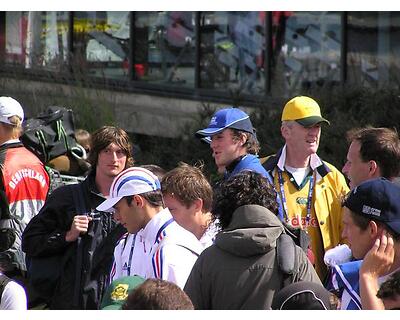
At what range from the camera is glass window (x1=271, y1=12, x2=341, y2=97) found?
14.4 meters

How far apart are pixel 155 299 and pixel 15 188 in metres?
3.93

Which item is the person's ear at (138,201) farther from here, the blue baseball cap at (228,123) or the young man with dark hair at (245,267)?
the blue baseball cap at (228,123)

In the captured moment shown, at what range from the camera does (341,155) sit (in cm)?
1008

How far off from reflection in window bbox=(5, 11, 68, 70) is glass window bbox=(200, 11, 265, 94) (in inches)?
101

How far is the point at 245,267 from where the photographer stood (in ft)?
16.1

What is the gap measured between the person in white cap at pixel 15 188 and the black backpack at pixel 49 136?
3.67 feet

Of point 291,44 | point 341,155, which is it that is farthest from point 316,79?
point 341,155

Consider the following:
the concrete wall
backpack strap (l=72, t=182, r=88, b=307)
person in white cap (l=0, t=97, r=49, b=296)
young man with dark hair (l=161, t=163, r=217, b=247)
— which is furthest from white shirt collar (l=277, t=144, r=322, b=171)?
the concrete wall

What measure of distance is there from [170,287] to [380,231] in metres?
1.10

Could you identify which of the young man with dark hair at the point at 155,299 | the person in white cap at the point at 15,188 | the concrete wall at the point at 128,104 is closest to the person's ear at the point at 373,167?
the young man with dark hair at the point at 155,299

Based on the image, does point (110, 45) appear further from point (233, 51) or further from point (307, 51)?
point (307, 51)

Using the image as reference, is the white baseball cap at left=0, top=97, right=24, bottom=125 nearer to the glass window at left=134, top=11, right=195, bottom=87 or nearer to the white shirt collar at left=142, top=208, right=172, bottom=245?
the white shirt collar at left=142, top=208, right=172, bottom=245

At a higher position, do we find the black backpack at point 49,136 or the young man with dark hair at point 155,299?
the black backpack at point 49,136

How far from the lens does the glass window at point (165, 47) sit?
16.0 m
